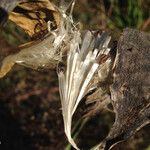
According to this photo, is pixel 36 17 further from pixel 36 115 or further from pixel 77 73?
pixel 36 115

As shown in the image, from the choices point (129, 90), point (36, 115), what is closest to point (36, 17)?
point (129, 90)

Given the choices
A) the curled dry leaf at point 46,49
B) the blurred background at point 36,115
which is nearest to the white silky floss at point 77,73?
the curled dry leaf at point 46,49

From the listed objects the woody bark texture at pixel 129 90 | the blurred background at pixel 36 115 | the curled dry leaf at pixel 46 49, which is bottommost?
the blurred background at pixel 36 115

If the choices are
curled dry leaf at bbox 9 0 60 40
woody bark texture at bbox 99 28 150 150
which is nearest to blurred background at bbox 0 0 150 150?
curled dry leaf at bbox 9 0 60 40

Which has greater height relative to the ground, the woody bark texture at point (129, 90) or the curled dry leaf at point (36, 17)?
the curled dry leaf at point (36, 17)

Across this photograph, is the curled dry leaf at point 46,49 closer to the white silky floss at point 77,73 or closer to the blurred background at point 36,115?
the white silky floss at point 77,73

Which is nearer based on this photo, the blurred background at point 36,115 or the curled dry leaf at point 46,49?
the curled dry leaf at point 46,49

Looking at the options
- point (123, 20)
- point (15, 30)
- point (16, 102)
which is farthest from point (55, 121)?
point (123, 20)
